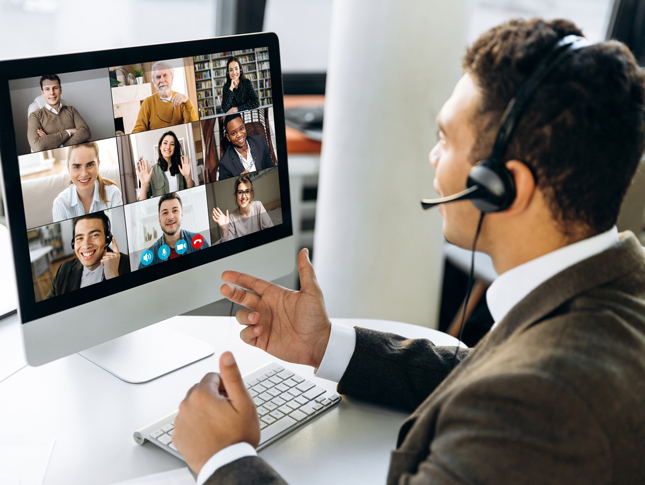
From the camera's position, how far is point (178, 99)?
94 centimetres

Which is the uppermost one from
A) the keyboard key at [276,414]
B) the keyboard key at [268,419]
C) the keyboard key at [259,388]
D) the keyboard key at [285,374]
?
the keyboard key at [259,388]

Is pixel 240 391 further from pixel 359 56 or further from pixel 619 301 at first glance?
pixel 359 56

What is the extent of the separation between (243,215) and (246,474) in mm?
494

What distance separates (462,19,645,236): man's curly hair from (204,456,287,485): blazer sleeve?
455 mm

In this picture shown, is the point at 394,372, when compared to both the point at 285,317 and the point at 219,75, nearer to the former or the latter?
the point at 285,317

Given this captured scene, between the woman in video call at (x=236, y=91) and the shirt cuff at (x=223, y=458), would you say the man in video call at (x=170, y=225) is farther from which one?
the shirt cuff at (x=223, y=458)

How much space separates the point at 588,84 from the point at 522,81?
7cm

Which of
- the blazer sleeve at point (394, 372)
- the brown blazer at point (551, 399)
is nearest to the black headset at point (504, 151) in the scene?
the brown blazer at point (551, 399)

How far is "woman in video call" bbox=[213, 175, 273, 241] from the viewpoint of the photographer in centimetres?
105

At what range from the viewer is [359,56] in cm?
180

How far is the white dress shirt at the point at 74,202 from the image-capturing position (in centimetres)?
85

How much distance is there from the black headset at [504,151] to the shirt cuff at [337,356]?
377mm

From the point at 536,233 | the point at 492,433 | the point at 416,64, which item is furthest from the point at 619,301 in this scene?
the point at 416,64

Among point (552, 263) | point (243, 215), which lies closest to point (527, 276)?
point (552, 263)
